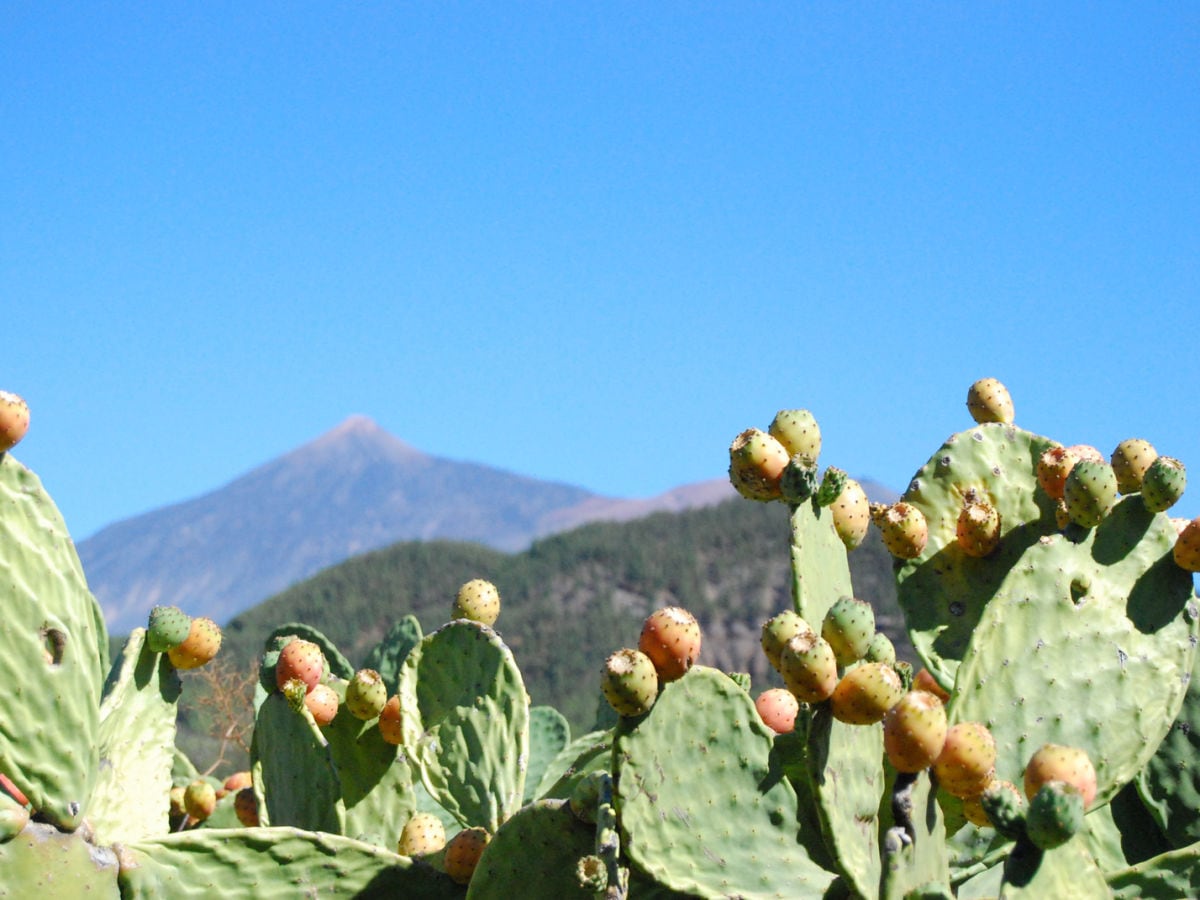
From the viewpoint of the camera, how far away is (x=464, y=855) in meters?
2.75

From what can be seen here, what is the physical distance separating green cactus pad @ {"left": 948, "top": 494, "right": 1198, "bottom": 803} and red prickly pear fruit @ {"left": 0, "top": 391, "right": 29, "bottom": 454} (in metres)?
1.51

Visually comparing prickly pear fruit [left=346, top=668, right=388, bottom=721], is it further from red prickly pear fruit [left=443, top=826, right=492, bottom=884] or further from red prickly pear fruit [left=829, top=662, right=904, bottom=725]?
red prickly pear fruit [left=829, top=662, right=904, bottom=725]

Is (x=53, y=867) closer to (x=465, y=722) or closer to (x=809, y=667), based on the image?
(x=465, y=722)

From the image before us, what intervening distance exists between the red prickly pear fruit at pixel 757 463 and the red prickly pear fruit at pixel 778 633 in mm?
298

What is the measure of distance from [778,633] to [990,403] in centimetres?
121

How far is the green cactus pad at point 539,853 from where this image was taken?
97.2 inches

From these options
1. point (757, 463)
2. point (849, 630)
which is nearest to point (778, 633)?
point (849, 630)

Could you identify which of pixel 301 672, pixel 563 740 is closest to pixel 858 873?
pixel 301 672

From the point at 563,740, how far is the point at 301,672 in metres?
0.99

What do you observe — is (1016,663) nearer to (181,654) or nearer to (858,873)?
(858,873)

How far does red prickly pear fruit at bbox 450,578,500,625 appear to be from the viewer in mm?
3186

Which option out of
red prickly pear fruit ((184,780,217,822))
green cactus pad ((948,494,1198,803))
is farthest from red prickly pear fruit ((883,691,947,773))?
red prickly pear fruit ((184,780,217,822))

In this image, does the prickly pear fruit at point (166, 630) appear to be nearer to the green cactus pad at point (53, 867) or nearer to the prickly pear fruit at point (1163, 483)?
the green cactus pad at point (53, 867)

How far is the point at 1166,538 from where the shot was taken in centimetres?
267
